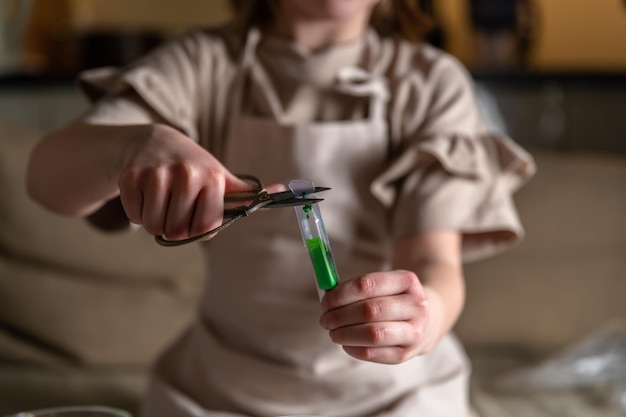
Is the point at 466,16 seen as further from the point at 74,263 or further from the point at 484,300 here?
Result: the point at 74,263

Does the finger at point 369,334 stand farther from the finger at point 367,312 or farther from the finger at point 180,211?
the finger at point 180,211

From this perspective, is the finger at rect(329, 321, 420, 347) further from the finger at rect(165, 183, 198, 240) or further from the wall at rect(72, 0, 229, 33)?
the wall at rect(72, 0, 229, 33)

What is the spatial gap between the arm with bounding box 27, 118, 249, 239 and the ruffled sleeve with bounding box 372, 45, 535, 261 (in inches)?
11.0

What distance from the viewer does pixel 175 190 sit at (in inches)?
21.5

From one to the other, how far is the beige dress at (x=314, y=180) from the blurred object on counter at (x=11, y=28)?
1.12 m

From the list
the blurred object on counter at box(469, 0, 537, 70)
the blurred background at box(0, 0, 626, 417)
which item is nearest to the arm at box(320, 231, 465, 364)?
the blurred background at box(0, 0, 626, 417)

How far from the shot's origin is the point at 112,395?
4.14 ft

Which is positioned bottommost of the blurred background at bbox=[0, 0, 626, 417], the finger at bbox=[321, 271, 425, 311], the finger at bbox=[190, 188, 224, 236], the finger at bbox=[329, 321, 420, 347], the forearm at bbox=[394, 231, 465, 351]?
the blurred background at bbox=[0, 0, 626, 417]

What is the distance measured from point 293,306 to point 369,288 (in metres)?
0.29

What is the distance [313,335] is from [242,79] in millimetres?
281

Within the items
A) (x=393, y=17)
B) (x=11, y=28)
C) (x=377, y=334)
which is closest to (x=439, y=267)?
(x=377, y=334)

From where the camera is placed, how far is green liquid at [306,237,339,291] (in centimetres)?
55

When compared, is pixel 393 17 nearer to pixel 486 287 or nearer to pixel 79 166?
pixel 79 166

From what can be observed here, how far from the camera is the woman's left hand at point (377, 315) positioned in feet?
1.86
